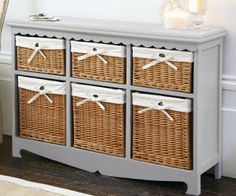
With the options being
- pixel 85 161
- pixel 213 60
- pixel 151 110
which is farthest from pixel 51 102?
pixel 213 60

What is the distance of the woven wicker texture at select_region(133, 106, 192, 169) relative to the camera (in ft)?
10.3

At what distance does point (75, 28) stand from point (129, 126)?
642mm

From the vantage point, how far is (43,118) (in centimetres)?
362

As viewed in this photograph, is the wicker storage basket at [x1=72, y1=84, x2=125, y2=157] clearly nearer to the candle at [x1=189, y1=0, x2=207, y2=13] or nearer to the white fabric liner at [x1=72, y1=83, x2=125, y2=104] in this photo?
the white fabric liner at [x1=72, y1=83, x2=125, y2=104]

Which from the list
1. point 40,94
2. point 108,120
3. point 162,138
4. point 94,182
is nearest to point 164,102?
point 162,138

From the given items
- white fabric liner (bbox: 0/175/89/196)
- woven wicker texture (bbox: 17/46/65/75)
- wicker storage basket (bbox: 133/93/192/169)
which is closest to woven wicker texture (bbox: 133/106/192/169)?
wicker storage basket (bbox: 133/93/192/169)

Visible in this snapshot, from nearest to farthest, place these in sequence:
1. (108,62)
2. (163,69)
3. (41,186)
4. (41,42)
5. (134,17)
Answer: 1. (41,186)
2. (163,69)
3. (108,62)
4. (41,42)
5. (134,17)

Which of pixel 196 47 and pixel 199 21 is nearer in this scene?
pixel 196 47

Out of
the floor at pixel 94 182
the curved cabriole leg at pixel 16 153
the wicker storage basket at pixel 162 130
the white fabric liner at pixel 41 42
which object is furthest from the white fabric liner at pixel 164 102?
the curved cabriole leg at pixel 16 153

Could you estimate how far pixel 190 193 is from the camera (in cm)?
314

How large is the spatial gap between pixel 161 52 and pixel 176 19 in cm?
22

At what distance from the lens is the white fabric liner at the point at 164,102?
309cm

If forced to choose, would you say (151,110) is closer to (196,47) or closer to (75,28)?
(196,47)

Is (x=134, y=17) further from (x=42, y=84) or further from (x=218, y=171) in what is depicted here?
(x=218, y=171)
